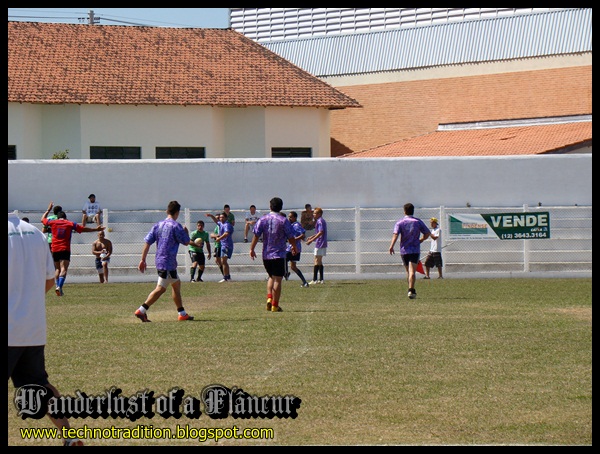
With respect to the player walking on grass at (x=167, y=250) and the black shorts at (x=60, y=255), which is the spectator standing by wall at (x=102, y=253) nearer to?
the black shorts at (x=60, y=255)

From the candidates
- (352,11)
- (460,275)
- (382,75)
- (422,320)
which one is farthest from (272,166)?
(352,11)

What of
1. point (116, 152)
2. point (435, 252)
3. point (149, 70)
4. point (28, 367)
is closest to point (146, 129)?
point (116, 152)

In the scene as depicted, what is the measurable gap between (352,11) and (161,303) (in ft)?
119

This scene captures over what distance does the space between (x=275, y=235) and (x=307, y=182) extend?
14.6 metres

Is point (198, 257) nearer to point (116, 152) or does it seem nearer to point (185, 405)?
point (116, 152)

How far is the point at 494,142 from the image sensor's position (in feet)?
139

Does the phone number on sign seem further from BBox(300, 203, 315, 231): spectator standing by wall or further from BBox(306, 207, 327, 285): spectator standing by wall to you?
BBox(306, 207, 327, 285): spectator standing by wall

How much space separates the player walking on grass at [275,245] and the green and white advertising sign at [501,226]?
12.9m

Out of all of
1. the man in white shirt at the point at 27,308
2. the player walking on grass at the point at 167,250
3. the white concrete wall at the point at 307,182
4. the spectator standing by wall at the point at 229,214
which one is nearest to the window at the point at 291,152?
the white concrete wall at the point at 307,182

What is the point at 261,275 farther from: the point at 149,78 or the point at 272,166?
the point at 149,78

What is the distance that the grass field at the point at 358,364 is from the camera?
957cm

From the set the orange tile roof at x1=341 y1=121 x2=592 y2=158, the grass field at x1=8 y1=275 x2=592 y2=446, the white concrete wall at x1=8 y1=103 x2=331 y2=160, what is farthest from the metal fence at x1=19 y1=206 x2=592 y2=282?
the white concrete wall at x1=8 y1=103 x2=331 y2=160

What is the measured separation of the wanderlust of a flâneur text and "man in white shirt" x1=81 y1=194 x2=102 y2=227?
21993mm

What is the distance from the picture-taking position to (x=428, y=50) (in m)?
52.3
